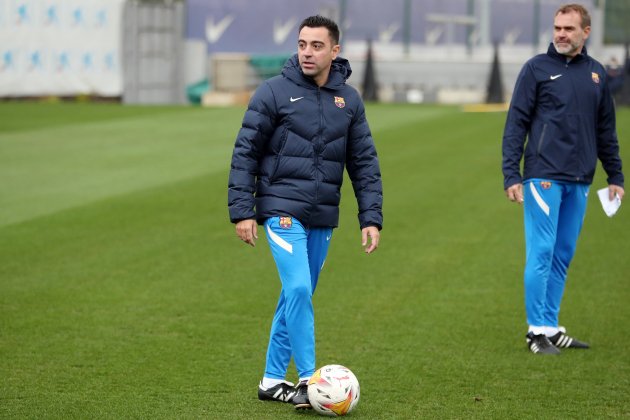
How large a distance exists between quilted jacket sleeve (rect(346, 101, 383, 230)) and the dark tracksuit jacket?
1610 millimetres

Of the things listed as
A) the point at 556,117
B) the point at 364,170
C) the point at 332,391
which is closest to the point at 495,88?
the point at 556,117

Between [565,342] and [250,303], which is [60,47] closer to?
[250,303]

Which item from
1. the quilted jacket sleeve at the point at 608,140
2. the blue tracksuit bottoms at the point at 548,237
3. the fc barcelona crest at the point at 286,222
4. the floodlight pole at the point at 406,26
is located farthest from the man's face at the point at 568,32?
the floodlight pole at the point at 406,26

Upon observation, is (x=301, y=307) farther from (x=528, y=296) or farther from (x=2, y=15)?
(x=2, y=15)

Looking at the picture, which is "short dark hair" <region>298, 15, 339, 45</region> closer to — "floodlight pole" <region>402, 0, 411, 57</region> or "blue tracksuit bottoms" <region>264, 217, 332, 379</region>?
"blue tracksuit bottoms" <region>264, 217, 332, 379</region>

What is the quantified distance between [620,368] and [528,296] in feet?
2.75

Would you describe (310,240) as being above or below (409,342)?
above

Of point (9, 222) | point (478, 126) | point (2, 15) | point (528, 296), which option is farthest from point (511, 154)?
point (2, 15)

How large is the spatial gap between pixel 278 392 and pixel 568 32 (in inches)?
121

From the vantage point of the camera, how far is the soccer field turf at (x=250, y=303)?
713 cm

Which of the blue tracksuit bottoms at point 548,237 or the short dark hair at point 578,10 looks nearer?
the short dark hair at point 578,10

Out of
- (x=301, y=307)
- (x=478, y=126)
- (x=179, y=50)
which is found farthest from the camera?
(x=179, y=50)

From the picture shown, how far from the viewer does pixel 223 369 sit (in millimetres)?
7758

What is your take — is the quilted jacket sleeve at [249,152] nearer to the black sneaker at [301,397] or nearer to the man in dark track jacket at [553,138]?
the black sneaker at [301,397]
